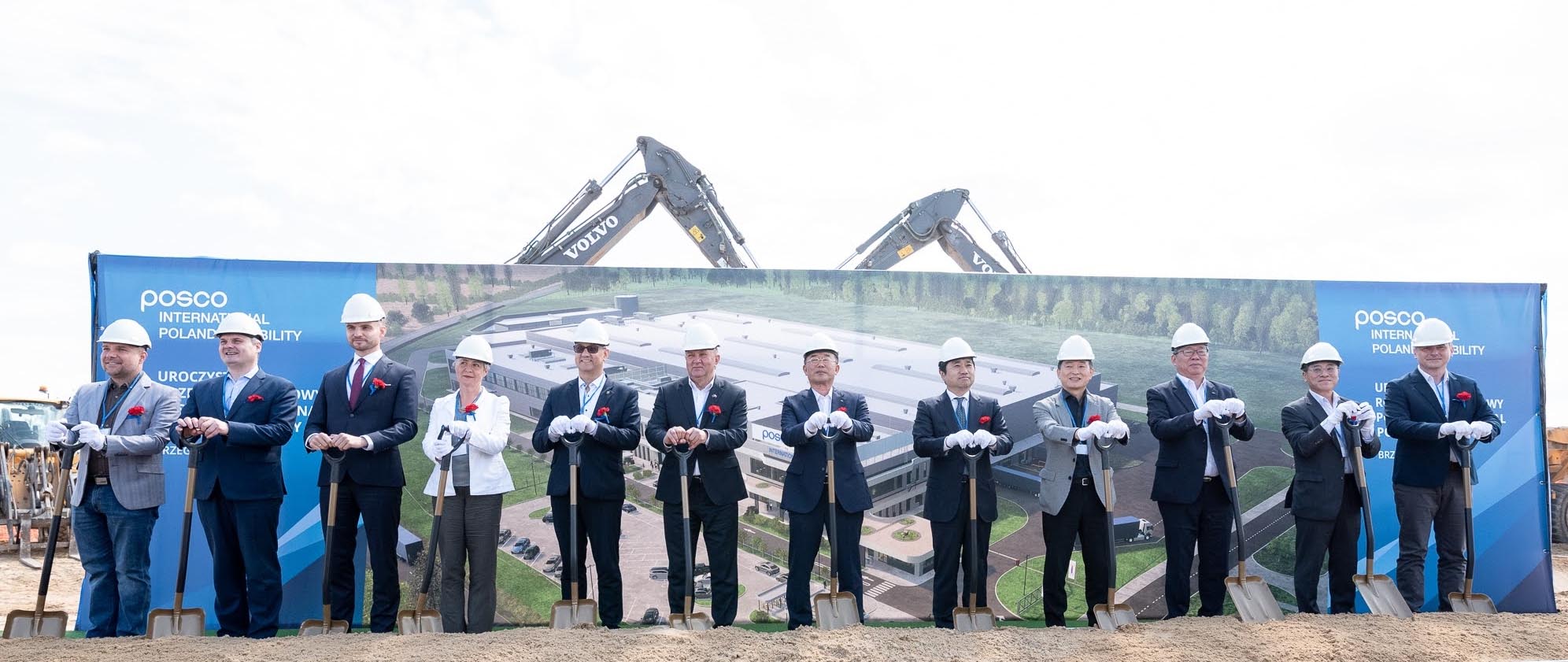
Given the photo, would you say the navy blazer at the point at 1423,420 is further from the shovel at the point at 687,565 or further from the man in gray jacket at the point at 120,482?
the man in gray jacket at the point at 120,482

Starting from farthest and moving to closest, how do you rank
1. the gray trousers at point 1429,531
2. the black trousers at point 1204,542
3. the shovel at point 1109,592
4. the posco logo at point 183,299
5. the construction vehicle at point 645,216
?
the construction vehicle at point 645,216 → the posco logo at point 183,299 → the gray trousers at point 1429,531 → the black trousers at point 1204,542 → the shovel at point 1109,592

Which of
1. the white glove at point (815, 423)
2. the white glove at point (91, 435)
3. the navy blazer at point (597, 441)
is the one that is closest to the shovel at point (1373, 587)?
the white glove at point (815, 423)

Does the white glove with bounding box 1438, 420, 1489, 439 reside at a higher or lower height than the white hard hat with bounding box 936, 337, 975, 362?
lower

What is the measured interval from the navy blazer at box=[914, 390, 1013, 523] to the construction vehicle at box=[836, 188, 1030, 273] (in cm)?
341

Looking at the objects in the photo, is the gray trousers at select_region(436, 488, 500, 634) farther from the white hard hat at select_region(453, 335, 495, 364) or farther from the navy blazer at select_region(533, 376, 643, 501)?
the white hard hat at select_region(453, 335, 495, 364)

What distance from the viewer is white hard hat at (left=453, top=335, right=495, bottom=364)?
5.29 meters

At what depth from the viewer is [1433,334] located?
229 inches

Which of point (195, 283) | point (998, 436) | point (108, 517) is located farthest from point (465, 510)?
point (998, 436)

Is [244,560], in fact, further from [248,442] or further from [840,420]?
[840,420]

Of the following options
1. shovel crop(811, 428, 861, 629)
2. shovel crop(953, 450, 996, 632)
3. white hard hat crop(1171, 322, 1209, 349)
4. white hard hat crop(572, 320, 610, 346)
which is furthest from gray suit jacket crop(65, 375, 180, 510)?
white hard hat crop(1171, 322, 1209, 349)

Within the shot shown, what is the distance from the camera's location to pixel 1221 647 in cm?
431

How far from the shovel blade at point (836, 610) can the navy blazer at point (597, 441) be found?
1400mm

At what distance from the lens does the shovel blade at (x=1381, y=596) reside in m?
5.05

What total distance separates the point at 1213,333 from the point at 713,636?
172 inches
